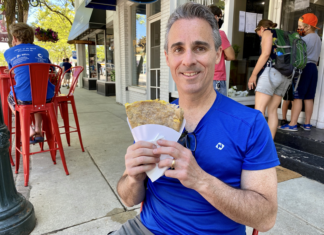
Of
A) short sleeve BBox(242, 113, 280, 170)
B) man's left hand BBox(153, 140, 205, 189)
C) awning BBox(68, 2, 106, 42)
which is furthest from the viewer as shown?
awning BBox(68, 2, 106, 42)

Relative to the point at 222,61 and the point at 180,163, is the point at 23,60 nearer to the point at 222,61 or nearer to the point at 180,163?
the point at 222,61

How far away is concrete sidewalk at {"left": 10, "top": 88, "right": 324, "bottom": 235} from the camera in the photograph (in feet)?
7.30

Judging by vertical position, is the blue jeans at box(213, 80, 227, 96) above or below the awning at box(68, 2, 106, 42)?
below

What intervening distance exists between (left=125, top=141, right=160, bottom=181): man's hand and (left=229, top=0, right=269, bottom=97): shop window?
434 centimetres

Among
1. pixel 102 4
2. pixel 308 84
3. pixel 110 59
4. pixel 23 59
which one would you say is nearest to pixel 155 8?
pixel 102 4

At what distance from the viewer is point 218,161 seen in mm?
1067

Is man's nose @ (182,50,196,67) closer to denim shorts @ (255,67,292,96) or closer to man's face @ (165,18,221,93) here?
man's face @ (165,18,221,93)

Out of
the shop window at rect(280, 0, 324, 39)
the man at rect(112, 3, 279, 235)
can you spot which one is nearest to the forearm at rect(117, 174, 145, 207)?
the man at rect(112, 3, 279, 235)

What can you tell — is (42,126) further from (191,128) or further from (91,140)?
(191,128)

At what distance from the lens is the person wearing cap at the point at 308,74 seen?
3.78 m

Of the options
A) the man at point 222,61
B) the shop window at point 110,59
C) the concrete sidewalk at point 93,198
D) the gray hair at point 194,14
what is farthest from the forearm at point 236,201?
the shop window at point 110,59

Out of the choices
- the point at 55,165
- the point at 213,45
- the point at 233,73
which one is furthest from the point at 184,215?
the point at 233,73

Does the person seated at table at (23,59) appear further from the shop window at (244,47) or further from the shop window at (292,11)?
the shop window at (292,11)

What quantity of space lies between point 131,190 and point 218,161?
482mm
